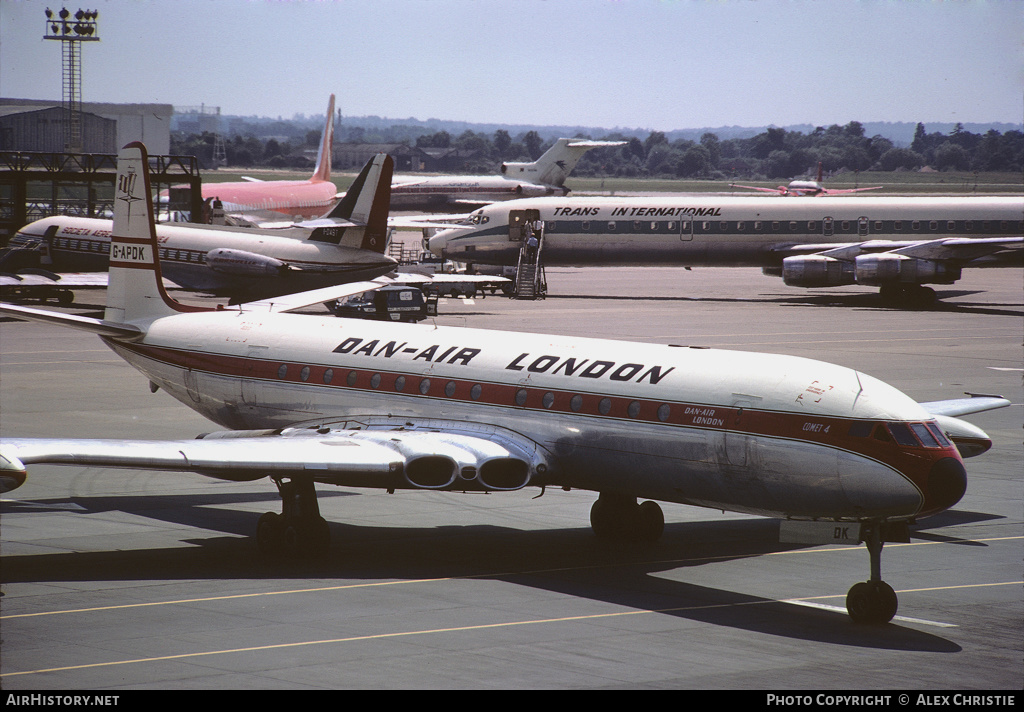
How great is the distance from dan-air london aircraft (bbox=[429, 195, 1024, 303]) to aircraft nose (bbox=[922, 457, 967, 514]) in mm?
47781

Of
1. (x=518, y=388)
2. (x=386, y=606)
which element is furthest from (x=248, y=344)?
(x=386, y=606)

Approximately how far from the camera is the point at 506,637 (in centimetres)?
1468

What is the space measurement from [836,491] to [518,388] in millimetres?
5522

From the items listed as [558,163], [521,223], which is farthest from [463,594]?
[558,163]

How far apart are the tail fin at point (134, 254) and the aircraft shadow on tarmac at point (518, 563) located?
4415 millimetres

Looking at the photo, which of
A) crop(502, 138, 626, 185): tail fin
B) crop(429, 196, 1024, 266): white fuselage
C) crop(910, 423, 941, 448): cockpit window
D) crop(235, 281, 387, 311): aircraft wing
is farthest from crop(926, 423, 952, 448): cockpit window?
crop(502, 138, 626, 185): tail fin

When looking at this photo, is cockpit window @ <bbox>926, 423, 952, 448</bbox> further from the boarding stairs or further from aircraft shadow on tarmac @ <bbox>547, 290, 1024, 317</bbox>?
the boarding stairs

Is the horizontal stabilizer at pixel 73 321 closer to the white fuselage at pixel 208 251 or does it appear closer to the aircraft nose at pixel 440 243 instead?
the white fuselage at pixel 208 251

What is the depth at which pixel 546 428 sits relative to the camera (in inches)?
745

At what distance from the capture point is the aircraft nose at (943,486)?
15.7m

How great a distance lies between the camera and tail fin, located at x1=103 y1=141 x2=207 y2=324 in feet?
81.5

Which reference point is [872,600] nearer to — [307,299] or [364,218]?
[307,299]

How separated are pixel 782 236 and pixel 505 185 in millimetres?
63365

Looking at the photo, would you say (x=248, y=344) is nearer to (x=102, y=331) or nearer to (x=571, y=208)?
(x=102, y=331)
